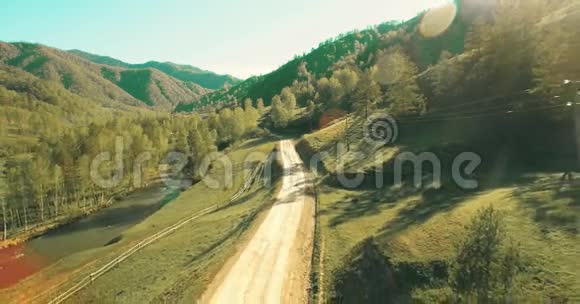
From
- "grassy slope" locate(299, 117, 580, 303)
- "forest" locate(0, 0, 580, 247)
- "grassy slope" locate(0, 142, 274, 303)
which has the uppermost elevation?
"forest" locate(0, 0, 580, 247)

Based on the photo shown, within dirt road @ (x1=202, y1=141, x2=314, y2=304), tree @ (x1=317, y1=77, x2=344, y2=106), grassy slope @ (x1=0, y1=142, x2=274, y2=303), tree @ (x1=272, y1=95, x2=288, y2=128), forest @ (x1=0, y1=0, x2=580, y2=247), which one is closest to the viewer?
dirt road @ (x1=202, y1=141, x2=314, y2=304)

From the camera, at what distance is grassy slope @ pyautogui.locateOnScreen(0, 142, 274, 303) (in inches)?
1332

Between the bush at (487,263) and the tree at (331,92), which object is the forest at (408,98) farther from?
the bush at (487,263)

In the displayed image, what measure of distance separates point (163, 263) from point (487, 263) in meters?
34.4

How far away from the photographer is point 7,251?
64.5 meters

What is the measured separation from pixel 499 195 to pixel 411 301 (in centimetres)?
1971

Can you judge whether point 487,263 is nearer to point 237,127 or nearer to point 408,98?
point 408,98

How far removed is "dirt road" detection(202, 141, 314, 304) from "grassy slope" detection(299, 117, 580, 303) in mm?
2345

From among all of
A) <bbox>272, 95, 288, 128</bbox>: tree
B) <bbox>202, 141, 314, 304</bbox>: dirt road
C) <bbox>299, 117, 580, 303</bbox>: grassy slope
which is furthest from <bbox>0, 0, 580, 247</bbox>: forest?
<bbox>202, 141, 314, 304</bbox>: dirt road

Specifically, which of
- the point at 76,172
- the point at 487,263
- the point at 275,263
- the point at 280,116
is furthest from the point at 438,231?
the point at 280,116

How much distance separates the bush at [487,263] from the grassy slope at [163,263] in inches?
833

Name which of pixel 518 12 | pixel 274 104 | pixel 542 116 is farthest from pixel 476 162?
pixel 274 104

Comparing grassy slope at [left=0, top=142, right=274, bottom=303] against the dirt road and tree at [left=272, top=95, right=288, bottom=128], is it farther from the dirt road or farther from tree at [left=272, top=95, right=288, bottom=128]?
tree at [left=272, top=95, right=288, bottom=128]

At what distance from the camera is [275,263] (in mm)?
34344
